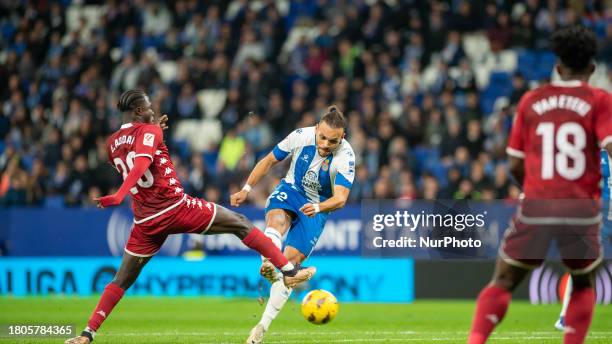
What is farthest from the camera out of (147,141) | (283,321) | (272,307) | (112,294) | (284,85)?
(284,85)

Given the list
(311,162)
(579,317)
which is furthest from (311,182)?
(579,317)

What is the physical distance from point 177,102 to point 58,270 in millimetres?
5445

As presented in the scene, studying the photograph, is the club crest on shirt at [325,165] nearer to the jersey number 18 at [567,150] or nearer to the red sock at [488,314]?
the red sock at [488,314]

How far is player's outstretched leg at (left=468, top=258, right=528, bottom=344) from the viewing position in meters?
6.73

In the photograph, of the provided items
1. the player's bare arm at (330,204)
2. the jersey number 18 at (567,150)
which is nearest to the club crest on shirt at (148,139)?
the player's bare arm at (330,204)

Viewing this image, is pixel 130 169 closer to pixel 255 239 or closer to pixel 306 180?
pixel 255 239

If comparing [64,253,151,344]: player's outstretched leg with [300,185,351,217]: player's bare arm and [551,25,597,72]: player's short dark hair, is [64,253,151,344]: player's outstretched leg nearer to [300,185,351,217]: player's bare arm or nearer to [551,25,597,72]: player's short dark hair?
[300,185,351,217]: player's bare arm

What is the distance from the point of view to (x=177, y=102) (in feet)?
73.5

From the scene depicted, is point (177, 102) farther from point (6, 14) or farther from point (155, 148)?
point (155, 148)

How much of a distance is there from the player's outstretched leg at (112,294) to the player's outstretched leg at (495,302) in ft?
12.2

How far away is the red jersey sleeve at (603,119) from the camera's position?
6.49 meters

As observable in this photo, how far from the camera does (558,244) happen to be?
22.0ft

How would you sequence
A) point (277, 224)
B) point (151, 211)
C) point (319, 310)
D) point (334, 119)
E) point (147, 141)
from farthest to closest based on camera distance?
point (277, 224) → point (334, 119) → point (319, 310) → point (151, 211) → point (147, 141)

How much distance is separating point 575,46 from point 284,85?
15.6 metres
